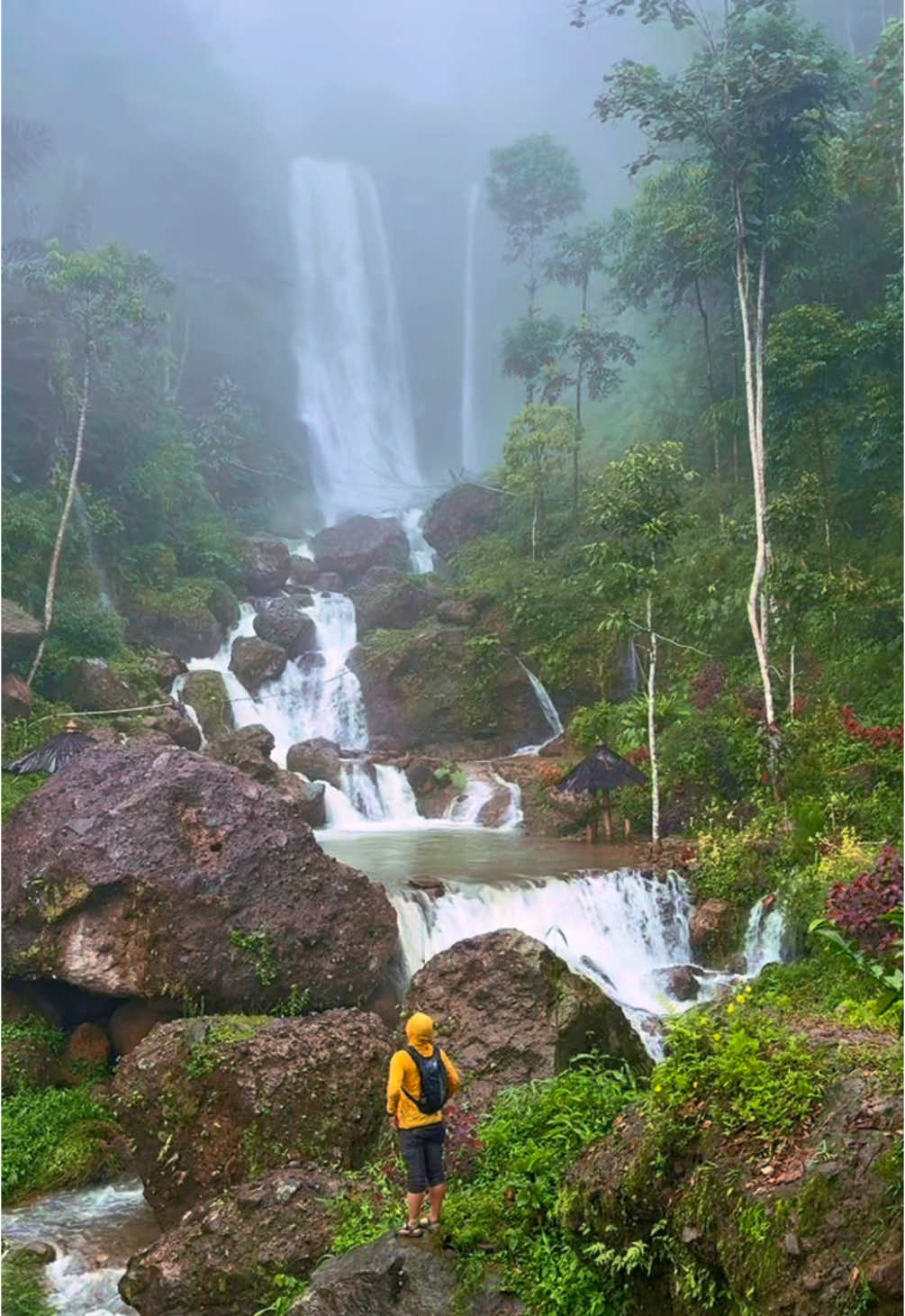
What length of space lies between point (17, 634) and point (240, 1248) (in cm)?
1136

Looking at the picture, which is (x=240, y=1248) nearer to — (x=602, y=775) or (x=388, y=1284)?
(x=388, y=1284)

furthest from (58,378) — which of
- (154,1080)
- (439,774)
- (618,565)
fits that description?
(154,1080)

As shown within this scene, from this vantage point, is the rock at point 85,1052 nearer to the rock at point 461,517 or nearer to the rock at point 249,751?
the rock at point 249,751

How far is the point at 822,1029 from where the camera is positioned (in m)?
4.13

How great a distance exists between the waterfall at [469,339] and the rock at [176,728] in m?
19.1

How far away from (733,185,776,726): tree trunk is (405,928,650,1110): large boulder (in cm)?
606

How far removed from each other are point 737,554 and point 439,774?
20.9 feet

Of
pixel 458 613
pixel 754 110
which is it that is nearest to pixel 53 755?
pixel 458 613

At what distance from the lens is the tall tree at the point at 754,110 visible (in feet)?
45.3

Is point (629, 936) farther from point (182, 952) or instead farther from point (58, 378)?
point (58, 378)

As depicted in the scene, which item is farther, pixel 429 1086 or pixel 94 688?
pixel 94 688

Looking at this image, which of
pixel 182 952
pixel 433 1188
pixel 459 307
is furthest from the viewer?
pixel 459 307

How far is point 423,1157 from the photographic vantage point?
12.8ft

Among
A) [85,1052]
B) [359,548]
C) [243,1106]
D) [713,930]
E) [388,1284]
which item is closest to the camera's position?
[388,1284]
